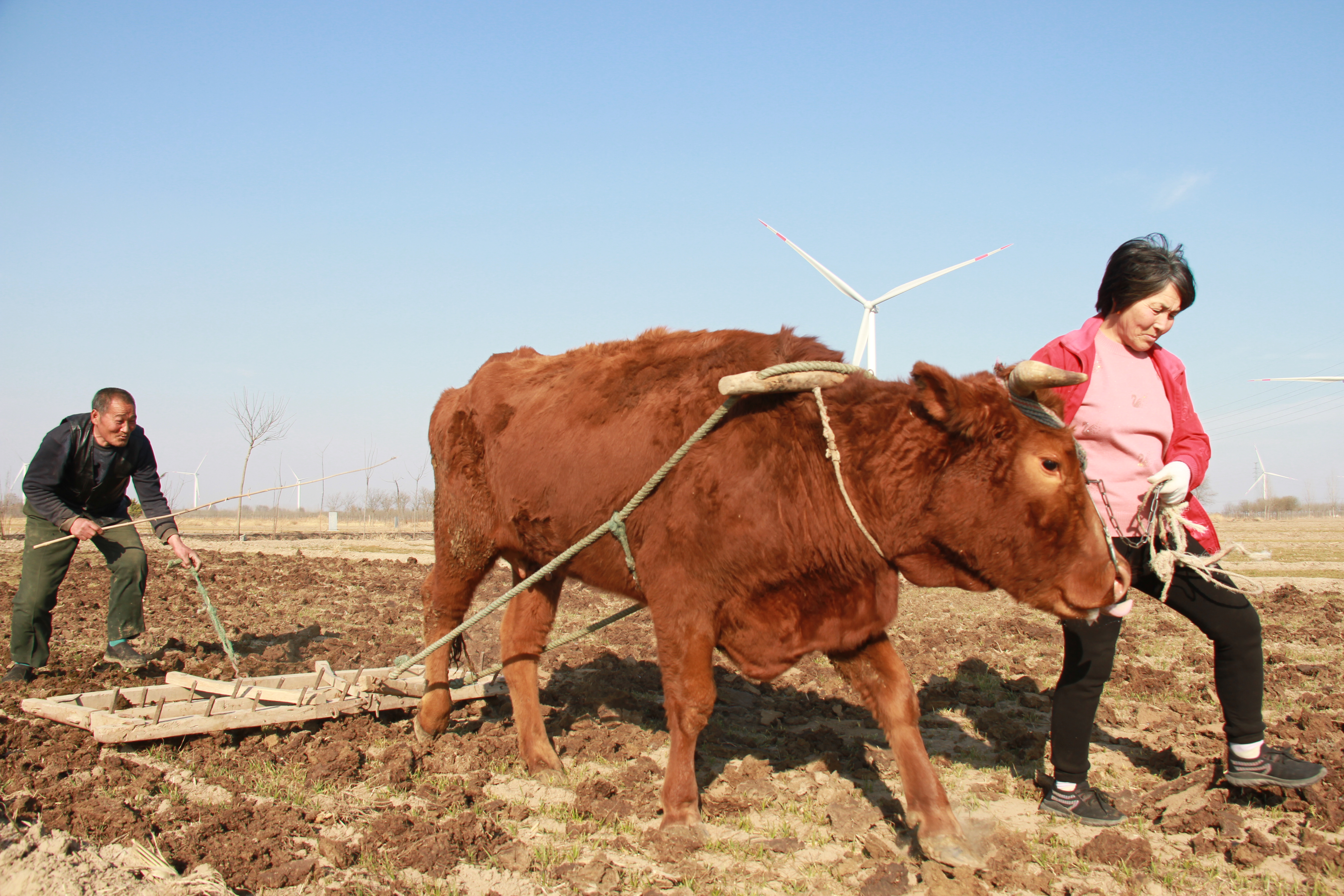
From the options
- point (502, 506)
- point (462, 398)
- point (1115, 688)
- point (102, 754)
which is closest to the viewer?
point (102, 754)

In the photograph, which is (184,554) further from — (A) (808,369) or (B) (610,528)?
(A) (808,369)

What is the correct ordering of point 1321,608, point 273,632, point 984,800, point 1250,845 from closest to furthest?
point 1250,845 → point 984,800 → point 273,632 → point 1321,608

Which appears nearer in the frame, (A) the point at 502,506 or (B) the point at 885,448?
(B) the point at 885,448

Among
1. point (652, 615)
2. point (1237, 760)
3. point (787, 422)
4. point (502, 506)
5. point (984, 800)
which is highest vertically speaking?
point (787, 422)

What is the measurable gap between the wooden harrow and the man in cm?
91

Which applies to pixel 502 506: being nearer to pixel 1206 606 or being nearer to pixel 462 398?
pixel 462 398

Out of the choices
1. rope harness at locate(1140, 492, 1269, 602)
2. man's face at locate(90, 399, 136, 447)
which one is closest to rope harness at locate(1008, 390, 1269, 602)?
rope harness at locate(1140, 492, 1269, 602)

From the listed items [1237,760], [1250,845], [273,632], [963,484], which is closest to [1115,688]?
[1237,760]

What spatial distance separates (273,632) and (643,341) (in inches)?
233

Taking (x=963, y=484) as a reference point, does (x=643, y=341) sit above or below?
above

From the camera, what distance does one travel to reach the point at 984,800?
12.9 feet

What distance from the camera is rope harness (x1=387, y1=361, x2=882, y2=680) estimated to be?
136 inches

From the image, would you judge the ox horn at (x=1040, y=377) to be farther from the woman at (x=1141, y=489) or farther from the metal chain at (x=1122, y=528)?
the metal chain at (x=1122, y=528)

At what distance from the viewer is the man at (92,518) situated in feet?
19.0
